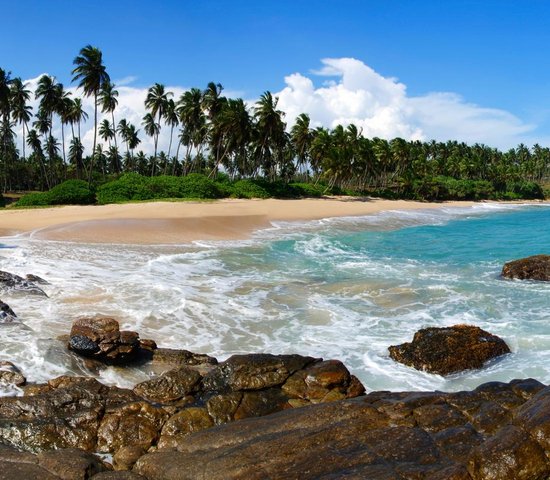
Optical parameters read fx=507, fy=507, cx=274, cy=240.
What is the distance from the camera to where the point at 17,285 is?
1384cm

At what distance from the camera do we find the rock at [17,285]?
44.8 feet

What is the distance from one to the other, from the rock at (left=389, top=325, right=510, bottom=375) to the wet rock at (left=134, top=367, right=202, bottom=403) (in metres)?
4.50

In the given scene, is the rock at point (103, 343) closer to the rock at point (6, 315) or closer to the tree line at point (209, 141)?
the rock at point (6, 315)

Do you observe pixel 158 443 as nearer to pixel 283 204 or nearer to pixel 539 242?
pixel 539 242

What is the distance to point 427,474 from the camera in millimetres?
4789

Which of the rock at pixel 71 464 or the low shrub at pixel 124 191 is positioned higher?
the low shrub at pixel 124 191

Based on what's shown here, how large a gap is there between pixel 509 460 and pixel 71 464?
4.51 metres

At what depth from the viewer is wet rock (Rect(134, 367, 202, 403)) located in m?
8.05

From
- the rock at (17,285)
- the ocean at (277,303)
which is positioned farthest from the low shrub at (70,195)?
the rock at (17,285)

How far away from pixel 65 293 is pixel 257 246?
13.5m

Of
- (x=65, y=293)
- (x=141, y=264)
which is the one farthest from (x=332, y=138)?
(x=65, y=293)

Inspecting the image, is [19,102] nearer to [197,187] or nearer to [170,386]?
A: [197,187]

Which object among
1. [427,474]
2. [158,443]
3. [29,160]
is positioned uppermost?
[29,160]

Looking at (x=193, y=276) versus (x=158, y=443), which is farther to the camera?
(x=193, y=276)
